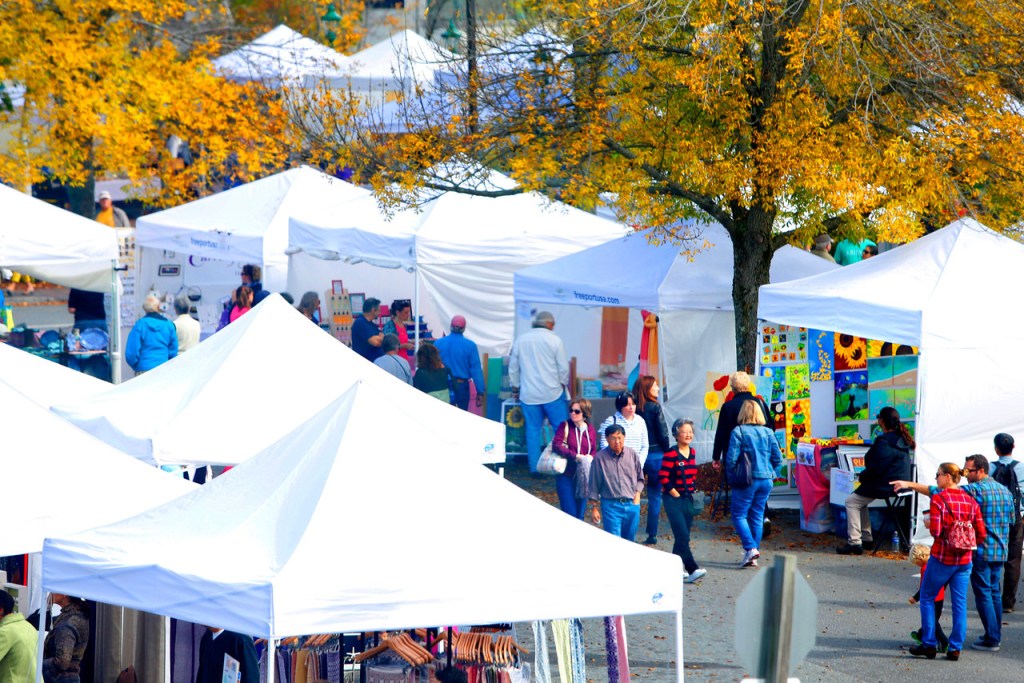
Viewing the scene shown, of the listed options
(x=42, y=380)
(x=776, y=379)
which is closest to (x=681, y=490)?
(x=776, y=379)

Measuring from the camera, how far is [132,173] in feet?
74.7

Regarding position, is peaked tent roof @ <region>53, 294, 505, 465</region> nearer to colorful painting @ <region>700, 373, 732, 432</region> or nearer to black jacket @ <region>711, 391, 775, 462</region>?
black jacket @ <region>711, 391, 775, 462</region>

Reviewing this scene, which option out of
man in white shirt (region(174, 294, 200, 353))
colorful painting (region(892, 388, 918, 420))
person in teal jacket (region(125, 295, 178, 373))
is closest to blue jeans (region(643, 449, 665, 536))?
colorful painting (region(892, 388, 918, 420))

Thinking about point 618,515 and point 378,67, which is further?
point 378,67

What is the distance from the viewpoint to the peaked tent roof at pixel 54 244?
16656 mm

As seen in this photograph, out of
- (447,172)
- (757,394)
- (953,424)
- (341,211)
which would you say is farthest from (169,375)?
(341,211)

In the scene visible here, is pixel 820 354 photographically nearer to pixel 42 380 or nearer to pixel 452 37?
pixel 42 380

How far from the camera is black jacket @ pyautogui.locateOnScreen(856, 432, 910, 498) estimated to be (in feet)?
40.6

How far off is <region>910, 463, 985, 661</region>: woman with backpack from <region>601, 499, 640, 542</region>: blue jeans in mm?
2614

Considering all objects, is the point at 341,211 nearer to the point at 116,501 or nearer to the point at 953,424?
the point at 953,424

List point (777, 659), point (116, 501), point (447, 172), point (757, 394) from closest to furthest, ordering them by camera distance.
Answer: point (777, 659)
point (116, 501)
point (757, 394)
point (447, 172)

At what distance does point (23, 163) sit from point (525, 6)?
373 inches

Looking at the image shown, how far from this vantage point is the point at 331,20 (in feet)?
111

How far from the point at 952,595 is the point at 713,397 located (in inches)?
217
